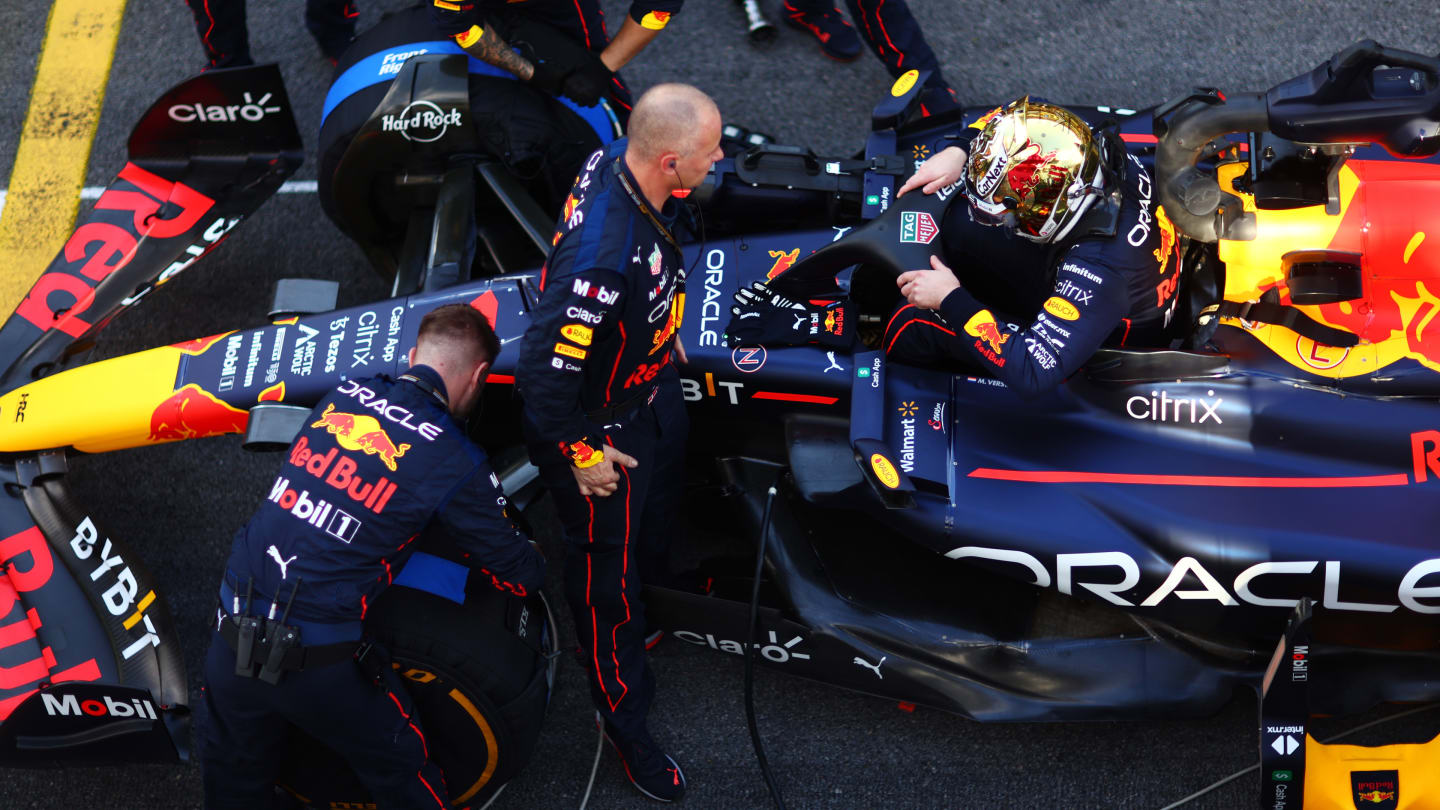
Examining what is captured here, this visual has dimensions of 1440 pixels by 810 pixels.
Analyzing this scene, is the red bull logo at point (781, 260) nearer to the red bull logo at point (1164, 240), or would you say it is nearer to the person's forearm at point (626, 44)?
the red bull logo at point (1164, 240)

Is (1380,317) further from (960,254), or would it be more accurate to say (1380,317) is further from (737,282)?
(737,282)

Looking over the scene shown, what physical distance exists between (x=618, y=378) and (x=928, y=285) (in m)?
0.83

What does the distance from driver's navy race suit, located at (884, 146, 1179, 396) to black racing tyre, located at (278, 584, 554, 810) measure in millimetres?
1428

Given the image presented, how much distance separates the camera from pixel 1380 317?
3023mm

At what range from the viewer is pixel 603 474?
2.93m

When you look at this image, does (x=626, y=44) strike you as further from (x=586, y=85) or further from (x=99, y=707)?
(x=99, y=707)

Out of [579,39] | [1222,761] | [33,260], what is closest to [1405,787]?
[1222,761]

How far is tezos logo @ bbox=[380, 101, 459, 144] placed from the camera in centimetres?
393

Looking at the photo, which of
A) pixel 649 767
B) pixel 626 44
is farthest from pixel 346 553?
pixel 626 44

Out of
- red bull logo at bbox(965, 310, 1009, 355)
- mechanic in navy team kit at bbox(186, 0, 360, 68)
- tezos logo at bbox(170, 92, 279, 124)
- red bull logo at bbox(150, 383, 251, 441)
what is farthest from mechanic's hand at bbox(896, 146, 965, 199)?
mechanic in navy team kit at bbox(186, 0, 360, 68)

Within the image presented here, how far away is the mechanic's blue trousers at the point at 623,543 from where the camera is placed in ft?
10.2

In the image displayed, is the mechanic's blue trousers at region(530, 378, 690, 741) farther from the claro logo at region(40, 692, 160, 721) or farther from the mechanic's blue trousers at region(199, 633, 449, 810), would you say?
the claro logo at region(40, 692, 160, 721)

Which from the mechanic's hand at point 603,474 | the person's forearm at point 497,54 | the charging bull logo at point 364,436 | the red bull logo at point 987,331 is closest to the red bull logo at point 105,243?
the person's forearm at point 497,54

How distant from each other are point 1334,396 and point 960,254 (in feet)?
3.33
